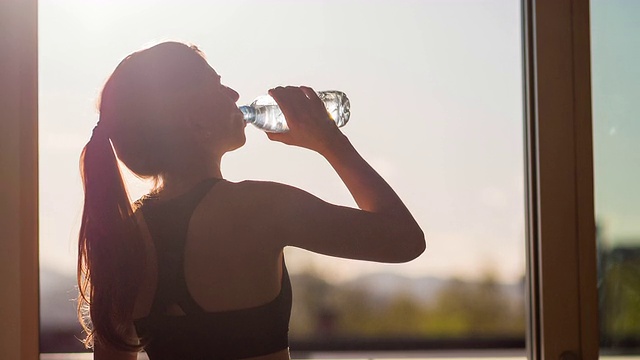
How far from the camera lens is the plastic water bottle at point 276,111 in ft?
5.37

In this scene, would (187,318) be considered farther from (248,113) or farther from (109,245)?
(248,113)

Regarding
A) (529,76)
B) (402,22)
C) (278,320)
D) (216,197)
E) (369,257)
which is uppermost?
(402,22)

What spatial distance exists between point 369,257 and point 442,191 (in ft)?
0.78

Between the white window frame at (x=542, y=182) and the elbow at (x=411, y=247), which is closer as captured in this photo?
the elbow at (x=411, y=247)

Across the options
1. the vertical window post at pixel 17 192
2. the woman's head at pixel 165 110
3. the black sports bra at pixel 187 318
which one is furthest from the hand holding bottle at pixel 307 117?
the vertical window post at pixel 17 192

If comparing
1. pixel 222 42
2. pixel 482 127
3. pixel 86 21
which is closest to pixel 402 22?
pixel 482 127

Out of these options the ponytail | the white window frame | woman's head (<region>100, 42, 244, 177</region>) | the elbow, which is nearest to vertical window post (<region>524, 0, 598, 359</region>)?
the white window frame

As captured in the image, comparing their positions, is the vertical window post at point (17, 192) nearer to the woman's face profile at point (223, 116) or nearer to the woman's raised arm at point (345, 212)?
the woman's face profile at point (223, 116)

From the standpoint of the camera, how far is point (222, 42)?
1666mm

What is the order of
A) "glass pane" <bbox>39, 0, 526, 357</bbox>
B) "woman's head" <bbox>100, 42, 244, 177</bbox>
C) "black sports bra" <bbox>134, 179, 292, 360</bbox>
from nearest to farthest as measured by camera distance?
"black sports bra" <bbox>134, 179, 292, 360</bbox> < "woman's head" <bbox>100, 42, 244, 177</bbox> < "glass pane" <bbox>39, 0, 526, 357</bbox>

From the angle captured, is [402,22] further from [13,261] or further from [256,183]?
[13,261]

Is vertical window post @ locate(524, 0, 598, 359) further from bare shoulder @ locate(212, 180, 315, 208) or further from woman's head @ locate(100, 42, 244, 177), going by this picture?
woman's head @ locate(100, 42, 244, 177)

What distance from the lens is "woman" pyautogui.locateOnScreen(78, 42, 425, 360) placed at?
57.1 inches

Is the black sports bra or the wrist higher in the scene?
the wrist
